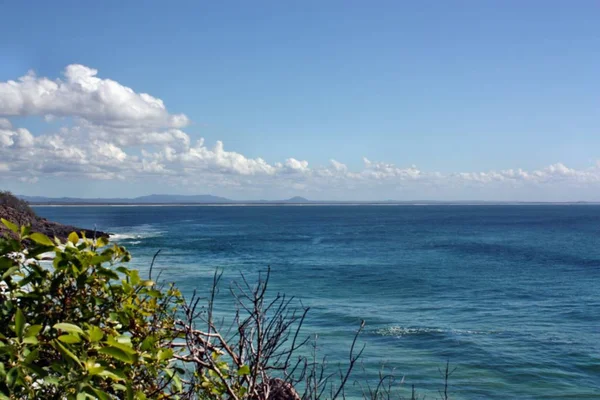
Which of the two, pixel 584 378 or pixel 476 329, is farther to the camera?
pixel 476 329

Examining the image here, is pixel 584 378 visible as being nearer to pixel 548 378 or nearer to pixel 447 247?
pixel 548 378

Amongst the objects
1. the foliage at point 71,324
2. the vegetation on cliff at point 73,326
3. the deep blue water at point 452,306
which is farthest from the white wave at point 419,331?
the foliage at point 71,324

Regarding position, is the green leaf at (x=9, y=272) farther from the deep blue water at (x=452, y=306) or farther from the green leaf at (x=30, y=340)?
the deep blue water at (x=452, y=306)

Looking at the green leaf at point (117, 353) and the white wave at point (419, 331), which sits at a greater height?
the green leaf at point (117, 353)

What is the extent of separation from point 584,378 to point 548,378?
131 centimetres

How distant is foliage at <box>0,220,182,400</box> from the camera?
2652 mm

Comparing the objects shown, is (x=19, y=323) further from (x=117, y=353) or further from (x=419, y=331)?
(x=419, y=331)

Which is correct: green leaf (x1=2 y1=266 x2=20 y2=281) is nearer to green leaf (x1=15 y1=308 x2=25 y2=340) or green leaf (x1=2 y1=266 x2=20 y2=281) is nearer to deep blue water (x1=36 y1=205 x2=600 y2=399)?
green leaf (x1=15 y1=308 x2=25 y2=340)

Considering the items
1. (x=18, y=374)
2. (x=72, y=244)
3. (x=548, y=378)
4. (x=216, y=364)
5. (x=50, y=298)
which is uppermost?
(x=72, y=244)

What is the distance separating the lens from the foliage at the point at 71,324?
2.65 meters

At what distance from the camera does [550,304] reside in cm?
3516

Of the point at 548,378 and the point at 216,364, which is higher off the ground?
the point at 216,364

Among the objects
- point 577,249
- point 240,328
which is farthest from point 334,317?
point 577,249

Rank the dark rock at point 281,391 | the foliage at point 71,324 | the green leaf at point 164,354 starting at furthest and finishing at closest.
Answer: the dark rock at point 281,391
the green leaf at point 164,354
the foliage at point 71,324
